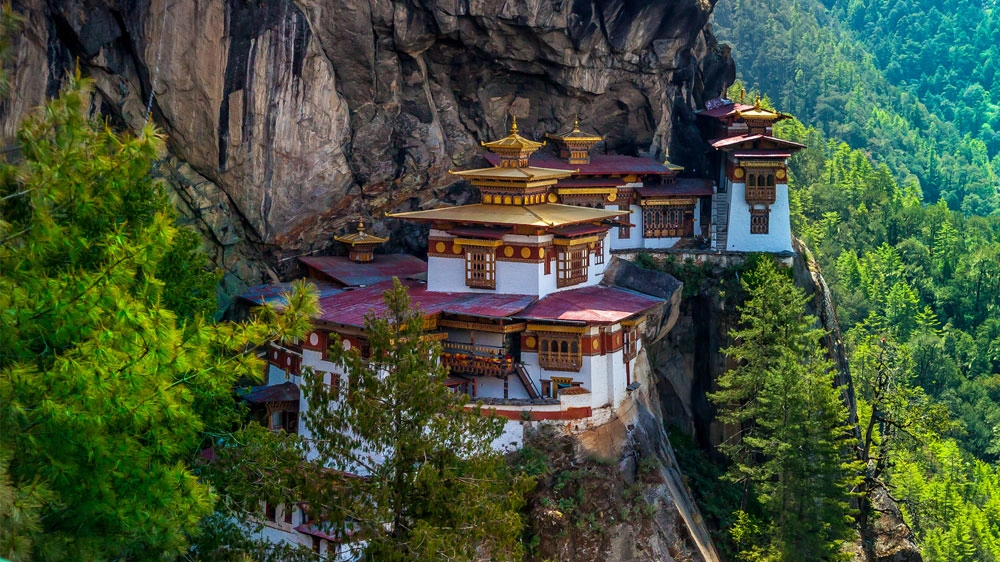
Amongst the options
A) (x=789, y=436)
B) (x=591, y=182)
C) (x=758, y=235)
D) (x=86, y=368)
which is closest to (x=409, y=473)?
(x=86, y=368)

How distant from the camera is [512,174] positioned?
3459 cm

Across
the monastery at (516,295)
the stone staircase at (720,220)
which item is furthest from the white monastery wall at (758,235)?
the stone staircase at (720,220)

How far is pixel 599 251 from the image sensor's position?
35719 millimetres

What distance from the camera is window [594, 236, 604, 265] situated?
35.4 metres

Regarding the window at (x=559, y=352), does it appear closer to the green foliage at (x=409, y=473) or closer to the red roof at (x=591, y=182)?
the green foliage at (x=409, y=473)

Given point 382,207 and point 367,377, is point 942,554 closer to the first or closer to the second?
point 382,207

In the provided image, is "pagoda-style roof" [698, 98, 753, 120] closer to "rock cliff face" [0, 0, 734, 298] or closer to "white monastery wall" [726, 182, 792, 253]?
"rock cliff face" [0, 0, 734, 298]

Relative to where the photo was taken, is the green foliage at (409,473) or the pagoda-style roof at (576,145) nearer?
the green foliage at (409,473)

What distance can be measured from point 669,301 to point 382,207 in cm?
976

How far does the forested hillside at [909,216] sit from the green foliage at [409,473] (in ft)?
60.8

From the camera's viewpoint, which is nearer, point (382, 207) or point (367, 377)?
point (367, 377)

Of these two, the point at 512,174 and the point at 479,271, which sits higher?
the point at 512,174

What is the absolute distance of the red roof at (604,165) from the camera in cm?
4091

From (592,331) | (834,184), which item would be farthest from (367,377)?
(834,184)
